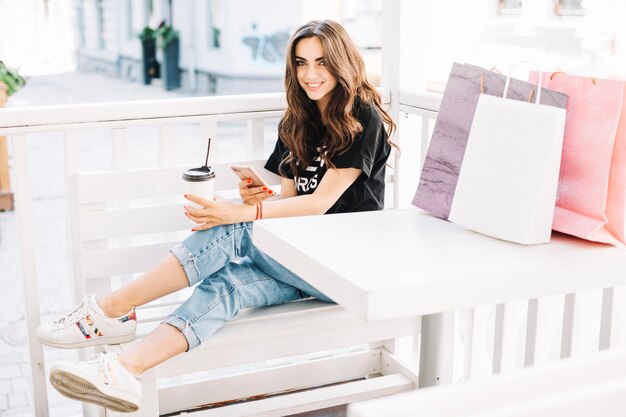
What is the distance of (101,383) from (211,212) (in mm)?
501

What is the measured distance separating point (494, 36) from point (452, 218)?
2247 millimetres

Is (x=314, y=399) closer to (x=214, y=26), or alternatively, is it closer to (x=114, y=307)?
(x=114, y=307)

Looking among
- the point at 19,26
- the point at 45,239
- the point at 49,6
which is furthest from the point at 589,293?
the point at 49,6

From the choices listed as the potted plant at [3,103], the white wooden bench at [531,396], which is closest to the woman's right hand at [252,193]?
the white wooden bench at [531,396]

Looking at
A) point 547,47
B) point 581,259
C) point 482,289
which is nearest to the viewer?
point 482,289

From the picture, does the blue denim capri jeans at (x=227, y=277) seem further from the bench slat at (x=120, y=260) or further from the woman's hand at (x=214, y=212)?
the bench slat at (x=120, y=260)

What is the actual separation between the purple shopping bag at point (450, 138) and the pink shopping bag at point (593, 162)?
21cm

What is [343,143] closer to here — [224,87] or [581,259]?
[581,259]

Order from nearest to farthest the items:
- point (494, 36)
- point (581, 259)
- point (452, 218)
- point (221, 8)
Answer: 1. point (581, 259)
2. point (452, 218)
3. point (494, 36)
4. point (221, 8)

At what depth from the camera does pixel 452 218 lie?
1530mm

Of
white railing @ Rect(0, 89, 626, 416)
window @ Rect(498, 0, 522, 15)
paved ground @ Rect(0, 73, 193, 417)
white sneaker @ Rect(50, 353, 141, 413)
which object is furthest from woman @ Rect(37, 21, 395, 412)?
window @ Rect(498, 0, 522, 15)

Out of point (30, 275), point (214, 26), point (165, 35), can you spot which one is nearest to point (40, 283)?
point (30, 275)

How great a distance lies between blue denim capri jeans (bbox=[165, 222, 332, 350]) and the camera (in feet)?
6.40

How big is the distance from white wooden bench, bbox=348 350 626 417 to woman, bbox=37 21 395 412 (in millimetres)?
1271
